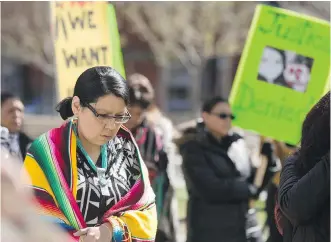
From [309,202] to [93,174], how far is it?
90cm

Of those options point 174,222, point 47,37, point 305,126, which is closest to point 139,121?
point 174,222

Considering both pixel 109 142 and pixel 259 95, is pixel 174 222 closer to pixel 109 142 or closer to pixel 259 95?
pixel 259 95

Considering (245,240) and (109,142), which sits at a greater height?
(109,142)

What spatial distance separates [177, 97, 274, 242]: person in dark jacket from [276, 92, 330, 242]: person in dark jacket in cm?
194

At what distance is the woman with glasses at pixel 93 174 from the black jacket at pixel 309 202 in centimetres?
63

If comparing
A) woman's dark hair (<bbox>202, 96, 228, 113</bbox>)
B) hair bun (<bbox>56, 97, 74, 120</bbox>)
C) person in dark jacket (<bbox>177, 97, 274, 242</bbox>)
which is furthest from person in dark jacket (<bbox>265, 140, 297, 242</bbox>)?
hair bun (<bbox>56, 97, 74, 120</bbox>)

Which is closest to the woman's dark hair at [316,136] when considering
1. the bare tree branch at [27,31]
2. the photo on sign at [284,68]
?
the photo on sign at [284,68]

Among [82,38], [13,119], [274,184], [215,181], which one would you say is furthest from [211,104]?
[13,119]

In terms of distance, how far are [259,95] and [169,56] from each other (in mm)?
20500

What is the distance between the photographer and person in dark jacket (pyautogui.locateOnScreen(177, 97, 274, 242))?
14.8 feet

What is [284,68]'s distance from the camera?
5.17 meters

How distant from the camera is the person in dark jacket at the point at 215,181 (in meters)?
4.52

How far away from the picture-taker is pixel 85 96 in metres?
2.76

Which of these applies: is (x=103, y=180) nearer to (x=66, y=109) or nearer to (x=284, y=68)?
(x=66, y=109)
